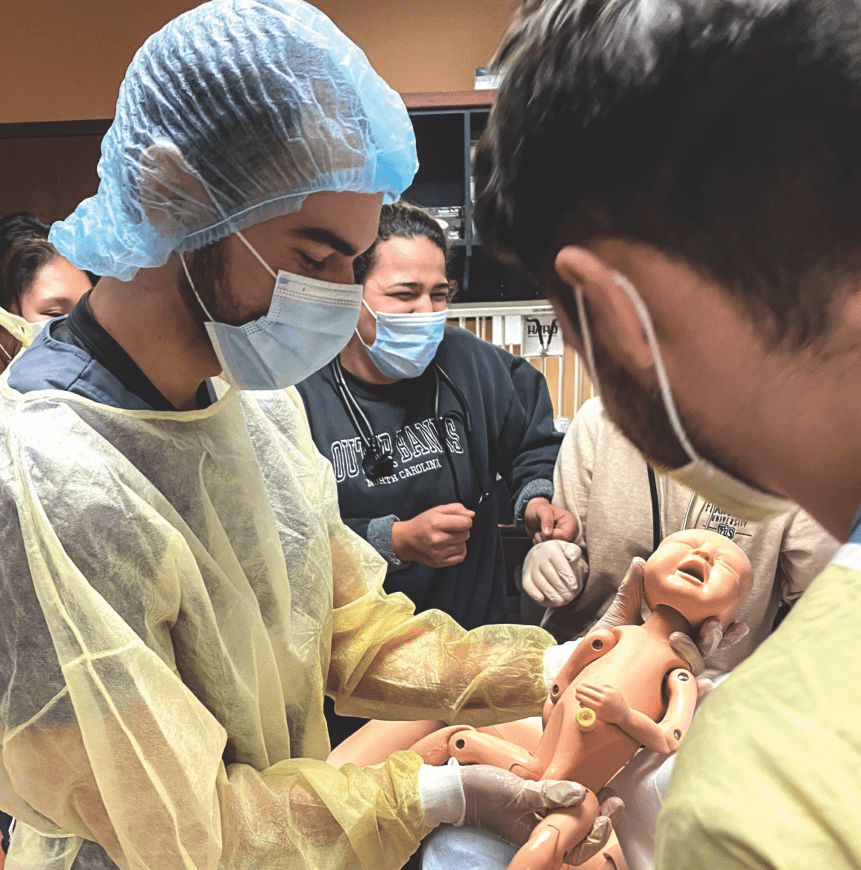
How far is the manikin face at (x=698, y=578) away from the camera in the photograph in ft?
4.64

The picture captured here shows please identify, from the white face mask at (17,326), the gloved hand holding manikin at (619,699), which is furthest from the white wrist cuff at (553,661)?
the white face mask at (17,326)

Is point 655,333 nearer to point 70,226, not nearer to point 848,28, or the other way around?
point 848,28

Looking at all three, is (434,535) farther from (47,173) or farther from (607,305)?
(47,173)

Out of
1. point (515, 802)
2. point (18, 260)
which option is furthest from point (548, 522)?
point (18, 260)

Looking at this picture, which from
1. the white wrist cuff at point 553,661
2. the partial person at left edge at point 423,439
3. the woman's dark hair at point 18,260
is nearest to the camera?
the white wrist cuff at point 553,661

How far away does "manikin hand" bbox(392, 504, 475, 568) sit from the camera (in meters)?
1.79

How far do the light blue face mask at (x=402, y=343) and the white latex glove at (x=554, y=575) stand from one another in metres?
0.58

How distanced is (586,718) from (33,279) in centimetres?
189

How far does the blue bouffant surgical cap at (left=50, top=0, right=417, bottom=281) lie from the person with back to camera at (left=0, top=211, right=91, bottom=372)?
1.26 meters

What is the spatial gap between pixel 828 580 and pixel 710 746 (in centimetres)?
11

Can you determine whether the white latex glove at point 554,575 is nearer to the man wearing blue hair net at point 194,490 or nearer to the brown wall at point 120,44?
the man wearing blue hair net at point 194,490

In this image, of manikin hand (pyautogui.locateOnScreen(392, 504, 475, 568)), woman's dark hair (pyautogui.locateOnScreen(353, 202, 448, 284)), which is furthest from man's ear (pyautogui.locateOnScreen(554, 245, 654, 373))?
woman's dark hair (pyautogui.locateOnScreen(353, 202, 448, 284))

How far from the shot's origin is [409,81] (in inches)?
138

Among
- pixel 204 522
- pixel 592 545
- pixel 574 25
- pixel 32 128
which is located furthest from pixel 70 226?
pixel 32 128
